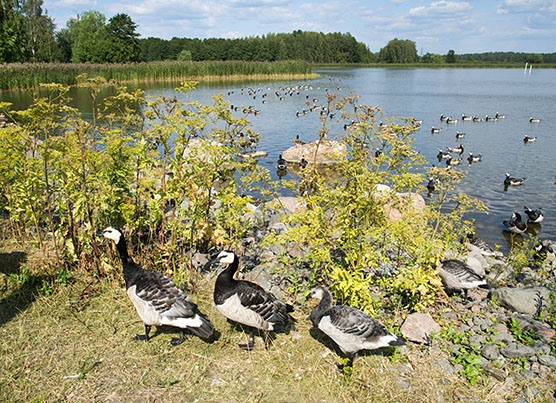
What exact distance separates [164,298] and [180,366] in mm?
861

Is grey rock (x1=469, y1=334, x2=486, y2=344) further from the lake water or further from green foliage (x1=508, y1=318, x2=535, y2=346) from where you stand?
the lake water

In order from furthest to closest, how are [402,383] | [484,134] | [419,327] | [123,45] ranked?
[123,45] < [484,134] < [419,327] < [402,383]

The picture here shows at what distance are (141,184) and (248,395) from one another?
345cm

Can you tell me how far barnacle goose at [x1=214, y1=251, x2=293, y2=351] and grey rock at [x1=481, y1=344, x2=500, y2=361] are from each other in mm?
2687

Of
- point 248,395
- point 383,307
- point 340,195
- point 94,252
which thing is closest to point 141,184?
Result: point 94,252

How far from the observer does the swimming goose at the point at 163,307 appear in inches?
189

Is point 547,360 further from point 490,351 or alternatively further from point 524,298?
point 524,298

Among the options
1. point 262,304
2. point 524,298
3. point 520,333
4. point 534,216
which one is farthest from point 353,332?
point 534,216

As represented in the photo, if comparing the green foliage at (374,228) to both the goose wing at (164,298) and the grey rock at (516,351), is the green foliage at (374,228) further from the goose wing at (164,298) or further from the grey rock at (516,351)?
the goose wing at (164,298)

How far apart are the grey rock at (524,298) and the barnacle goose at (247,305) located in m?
4.11

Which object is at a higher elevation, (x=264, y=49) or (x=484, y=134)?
(x=264, y=49)

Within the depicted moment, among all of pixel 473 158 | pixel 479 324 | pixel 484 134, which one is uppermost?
pixel 484 134

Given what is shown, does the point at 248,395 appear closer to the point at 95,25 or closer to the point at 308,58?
the point at 95,25

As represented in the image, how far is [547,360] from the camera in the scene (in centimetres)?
485
